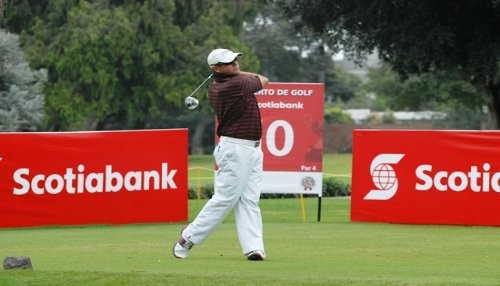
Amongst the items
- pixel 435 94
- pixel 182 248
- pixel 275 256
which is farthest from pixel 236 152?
pixel 435 94

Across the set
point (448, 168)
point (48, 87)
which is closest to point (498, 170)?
point (448, 168)

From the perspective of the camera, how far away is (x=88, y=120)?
59.4 metres

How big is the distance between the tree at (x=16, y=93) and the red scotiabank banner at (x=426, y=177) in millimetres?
21704

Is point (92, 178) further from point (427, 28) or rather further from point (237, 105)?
point (427, 28)

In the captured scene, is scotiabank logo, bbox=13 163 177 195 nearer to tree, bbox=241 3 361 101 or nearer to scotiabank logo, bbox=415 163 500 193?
scotiabank logo, bbox=415 163 500 193

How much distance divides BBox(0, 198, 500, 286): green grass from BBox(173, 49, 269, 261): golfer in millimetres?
295

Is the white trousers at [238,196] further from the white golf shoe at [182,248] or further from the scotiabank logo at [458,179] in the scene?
the scotiabank logo at [458,179]

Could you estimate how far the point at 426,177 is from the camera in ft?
58.3

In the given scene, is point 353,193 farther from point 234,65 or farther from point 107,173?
point 234,65

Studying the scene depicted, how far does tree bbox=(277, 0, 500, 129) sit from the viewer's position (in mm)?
26891

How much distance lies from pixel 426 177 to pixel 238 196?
6.77m

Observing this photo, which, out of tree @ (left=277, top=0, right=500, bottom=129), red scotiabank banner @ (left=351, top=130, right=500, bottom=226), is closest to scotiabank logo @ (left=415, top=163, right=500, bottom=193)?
red scotiabank banner @ (left=351, top=130, right=500, bottom=226)

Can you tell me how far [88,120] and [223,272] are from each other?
4982cm

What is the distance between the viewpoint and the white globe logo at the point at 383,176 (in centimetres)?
1802
